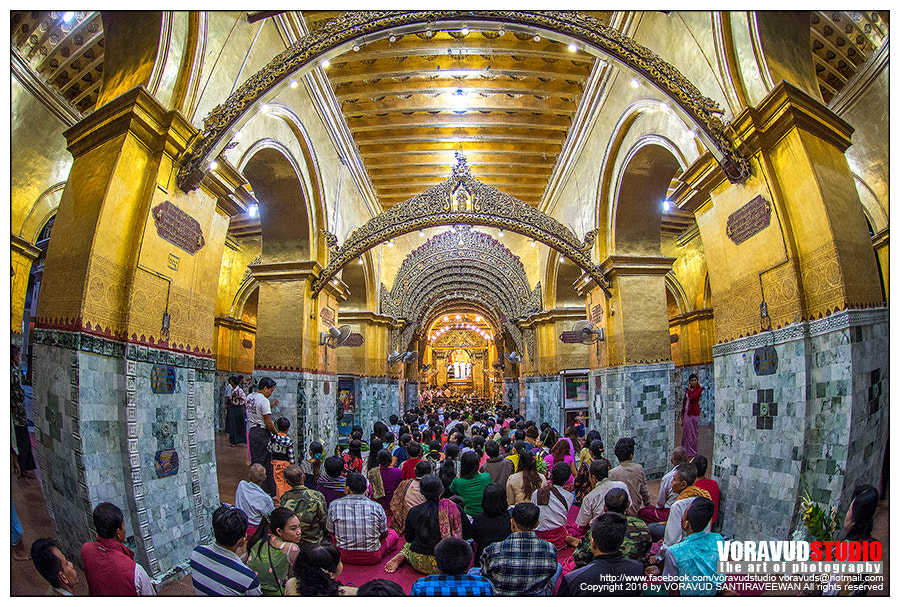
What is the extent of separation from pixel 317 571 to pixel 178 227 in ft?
11.8

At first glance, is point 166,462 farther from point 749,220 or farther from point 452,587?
point 749,220

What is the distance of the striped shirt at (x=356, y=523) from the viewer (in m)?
3.87

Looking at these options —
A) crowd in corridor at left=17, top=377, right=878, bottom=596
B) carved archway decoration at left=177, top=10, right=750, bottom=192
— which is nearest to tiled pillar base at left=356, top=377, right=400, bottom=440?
crowd in corridor at left=17, top=377, right=878, bottom=596

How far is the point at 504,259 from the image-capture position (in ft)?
51.3

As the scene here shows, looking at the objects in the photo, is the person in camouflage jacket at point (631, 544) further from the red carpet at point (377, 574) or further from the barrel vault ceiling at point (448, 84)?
the barrel vault ceiling at point (448, 84)

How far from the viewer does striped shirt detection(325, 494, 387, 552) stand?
3.87 metres

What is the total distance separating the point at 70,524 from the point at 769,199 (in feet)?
21.2

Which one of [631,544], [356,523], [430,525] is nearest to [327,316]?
[356,523]

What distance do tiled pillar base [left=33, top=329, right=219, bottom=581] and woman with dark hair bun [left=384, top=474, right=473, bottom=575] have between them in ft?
6.41

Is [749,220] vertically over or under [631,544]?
over

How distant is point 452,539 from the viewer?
8.38 ft

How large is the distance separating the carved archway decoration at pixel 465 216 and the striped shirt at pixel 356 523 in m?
5.67

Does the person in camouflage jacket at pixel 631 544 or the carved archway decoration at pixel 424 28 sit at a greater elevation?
the carved archway decoration at pixel 424 28

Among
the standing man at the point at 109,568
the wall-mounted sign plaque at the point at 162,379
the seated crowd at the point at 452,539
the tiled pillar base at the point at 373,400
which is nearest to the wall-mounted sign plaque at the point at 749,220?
the seated crowd at the point at 452,539
